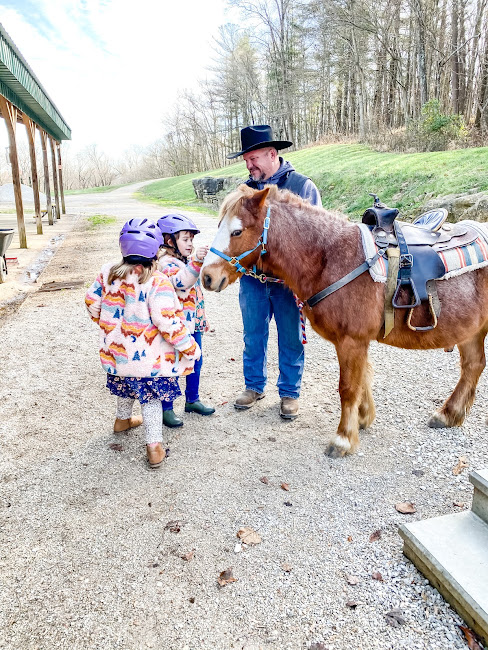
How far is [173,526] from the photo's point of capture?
2.71 meters

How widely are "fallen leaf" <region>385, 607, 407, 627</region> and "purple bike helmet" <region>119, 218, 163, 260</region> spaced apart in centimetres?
241

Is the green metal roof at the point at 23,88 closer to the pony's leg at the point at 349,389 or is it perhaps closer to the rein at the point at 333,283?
the rein at the point at 333,283

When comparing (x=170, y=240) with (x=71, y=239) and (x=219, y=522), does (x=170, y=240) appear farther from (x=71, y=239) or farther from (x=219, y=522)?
(x=71, y=239)

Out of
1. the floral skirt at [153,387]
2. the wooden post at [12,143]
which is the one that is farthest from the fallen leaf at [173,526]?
the wooden post at [12,143]

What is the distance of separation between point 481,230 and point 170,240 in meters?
2.35

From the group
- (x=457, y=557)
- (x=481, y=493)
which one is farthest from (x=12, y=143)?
(x=457, y=557)

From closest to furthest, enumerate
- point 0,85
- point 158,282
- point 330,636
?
point 330,636
point 158,282
point 0,85

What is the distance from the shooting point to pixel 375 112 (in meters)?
28.0

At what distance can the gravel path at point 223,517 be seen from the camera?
82.0 inches

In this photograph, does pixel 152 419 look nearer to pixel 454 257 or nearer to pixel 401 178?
pixel 454 257

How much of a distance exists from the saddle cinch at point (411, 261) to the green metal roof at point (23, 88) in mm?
9725

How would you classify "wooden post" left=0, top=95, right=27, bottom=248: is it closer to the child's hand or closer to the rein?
the child's hand

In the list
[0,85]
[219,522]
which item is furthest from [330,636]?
[0,85]

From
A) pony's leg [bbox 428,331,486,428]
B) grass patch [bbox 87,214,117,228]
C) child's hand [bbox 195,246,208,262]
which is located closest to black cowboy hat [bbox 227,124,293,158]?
child's hand [bbox 195,246,208,262]
